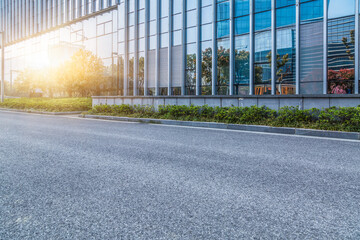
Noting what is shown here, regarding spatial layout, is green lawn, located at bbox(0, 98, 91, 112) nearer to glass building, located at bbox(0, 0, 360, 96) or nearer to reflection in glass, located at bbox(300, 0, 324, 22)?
glass building, located at bbox(0, 0, 360, 96)

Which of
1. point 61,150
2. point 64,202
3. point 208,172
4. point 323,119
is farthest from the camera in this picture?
point 323,119

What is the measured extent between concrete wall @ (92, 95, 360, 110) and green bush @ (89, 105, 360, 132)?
1.29ft

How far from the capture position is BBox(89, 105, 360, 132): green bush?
30.0 ft

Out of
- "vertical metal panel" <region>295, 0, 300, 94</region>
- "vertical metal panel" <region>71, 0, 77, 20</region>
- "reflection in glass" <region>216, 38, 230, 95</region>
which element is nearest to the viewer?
"vertical metal panel" <region>295, 0, 300, 94</region>

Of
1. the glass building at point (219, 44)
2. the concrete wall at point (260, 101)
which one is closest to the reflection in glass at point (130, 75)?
the glass building at point (219, 44)

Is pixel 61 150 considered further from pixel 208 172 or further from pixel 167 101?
pixel 167 101

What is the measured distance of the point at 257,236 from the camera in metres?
2.38

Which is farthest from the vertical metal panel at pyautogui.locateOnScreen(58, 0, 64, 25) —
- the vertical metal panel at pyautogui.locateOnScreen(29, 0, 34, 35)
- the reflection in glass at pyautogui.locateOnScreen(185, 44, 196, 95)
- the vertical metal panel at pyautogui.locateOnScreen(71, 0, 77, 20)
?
the reflection in glass at pyautogui.locateOnScreen(185, 44, 196, 95)

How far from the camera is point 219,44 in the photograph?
76.9 feet

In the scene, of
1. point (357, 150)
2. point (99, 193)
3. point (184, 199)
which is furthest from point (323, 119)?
point (99, 193)

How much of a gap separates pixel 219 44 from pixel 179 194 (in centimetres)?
2175

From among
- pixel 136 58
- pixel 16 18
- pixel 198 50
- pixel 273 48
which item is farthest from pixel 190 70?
pixel 16 18

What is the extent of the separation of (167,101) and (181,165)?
10.6 metres

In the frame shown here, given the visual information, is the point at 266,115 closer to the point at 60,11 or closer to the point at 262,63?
the point at 262,63
